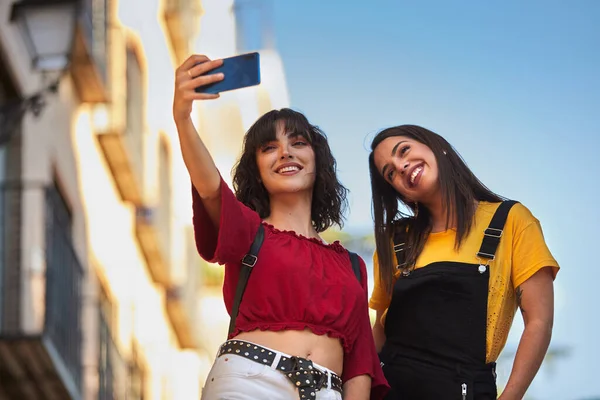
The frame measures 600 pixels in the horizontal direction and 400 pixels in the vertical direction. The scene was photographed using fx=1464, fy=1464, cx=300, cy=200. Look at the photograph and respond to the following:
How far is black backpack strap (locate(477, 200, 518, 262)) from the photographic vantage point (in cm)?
606

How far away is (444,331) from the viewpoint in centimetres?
604

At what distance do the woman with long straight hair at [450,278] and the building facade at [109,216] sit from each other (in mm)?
4885

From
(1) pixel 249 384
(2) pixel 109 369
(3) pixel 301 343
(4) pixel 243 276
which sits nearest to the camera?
(1) pixel 249 384

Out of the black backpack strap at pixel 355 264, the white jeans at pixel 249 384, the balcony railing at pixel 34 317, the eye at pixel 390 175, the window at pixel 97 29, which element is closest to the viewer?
the white jeans at pixel 249 384

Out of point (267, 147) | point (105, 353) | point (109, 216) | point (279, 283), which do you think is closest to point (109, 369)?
point (105, 353)

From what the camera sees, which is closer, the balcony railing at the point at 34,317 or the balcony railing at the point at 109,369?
the balcony railing at the point at 34,317

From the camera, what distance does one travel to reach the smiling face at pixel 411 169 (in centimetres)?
629

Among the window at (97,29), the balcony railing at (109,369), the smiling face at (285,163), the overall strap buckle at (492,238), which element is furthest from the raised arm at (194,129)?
the balcony railing at (109,369)

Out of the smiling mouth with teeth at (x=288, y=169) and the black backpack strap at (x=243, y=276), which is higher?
the smiling mouth with teeth at (x=288, y=169)

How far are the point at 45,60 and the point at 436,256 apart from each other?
4.96 meters

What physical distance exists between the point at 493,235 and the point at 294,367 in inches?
42.4

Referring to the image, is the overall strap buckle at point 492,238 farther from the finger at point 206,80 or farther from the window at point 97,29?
the window at point 97,29

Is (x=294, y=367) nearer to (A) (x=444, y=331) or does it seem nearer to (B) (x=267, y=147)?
(A) (x=444, y=331)

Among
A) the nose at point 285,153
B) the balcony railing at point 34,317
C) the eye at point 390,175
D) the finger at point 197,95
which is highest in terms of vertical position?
the finger at point 197,95
